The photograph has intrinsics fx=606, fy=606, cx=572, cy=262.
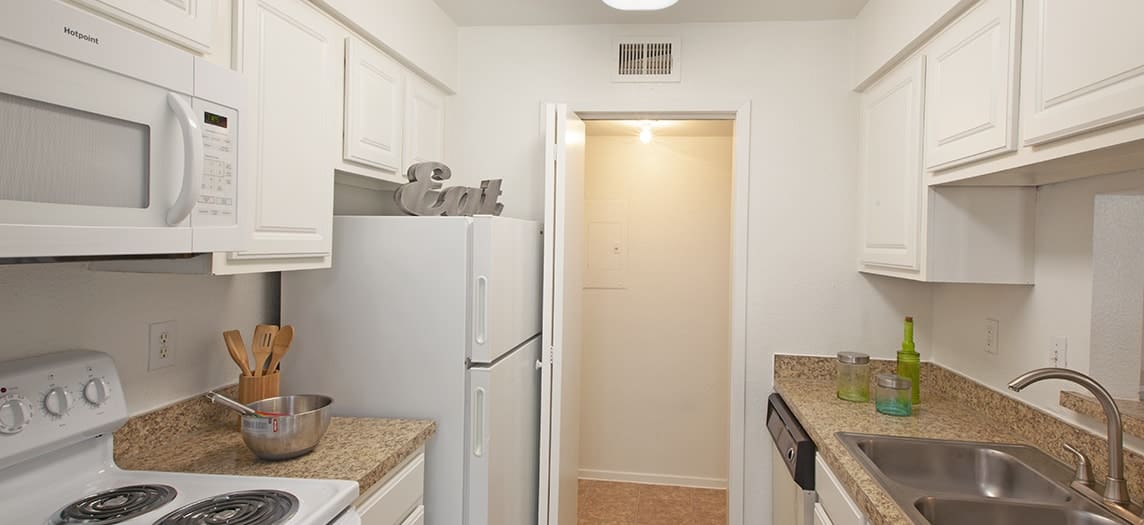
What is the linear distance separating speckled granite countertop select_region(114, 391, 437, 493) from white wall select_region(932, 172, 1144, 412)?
1.78 meters

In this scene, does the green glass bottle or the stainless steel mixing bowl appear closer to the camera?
the stainless steel mixing bowl

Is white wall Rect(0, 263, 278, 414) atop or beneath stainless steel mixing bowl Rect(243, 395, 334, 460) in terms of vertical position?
atop

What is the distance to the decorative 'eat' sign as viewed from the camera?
2.06 m

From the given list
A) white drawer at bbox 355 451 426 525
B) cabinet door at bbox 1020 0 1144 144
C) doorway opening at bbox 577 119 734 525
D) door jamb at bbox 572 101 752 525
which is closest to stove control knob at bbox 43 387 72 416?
white drawer at bbox 355 451 426 525

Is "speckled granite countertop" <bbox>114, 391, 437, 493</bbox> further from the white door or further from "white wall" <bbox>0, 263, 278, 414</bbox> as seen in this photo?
the white door

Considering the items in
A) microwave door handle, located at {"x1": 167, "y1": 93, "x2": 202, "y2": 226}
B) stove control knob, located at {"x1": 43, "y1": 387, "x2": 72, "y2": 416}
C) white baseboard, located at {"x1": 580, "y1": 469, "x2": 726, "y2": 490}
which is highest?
microwave door handle, located at {"x1": 167, "y1": 93, "x2": 202, "y2": 226}

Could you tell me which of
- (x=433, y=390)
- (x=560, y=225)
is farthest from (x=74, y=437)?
(x=560, y=225)

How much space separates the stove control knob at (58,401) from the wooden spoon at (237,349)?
1.46 feet

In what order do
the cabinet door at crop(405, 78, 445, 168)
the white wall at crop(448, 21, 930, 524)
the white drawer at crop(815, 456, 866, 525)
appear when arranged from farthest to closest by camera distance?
the white wall at crop(448, 21, 930, 524) → the cabinet door at crop(405, 78, 445, 168) → the white drawer at crop(815, 456, 866, 525)

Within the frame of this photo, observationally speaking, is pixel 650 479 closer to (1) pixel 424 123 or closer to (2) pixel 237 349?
(1) pixel 424 123

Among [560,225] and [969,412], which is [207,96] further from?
[969,412]

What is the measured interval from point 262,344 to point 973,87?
2.05 meters

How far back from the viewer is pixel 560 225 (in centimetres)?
222

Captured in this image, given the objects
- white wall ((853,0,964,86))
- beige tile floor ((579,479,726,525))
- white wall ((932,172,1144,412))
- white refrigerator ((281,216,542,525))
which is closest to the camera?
white wall ((932,172,1144,412))
